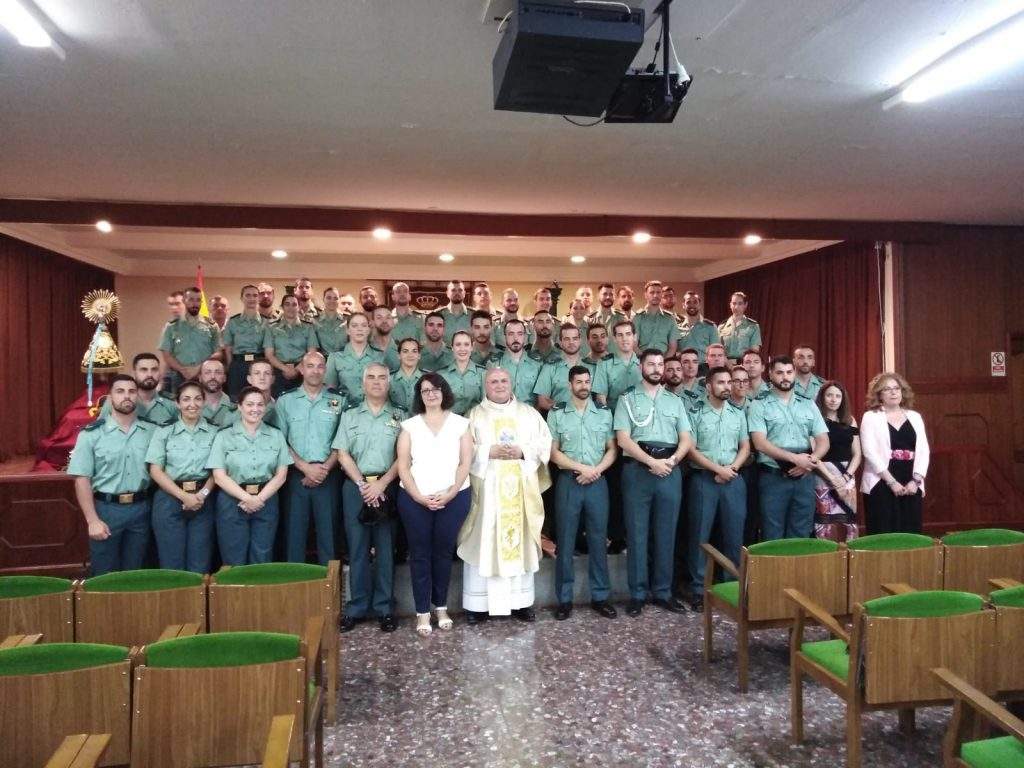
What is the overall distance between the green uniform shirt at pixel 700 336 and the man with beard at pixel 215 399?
445cm

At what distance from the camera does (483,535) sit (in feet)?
13.9

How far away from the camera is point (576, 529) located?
4441 mm

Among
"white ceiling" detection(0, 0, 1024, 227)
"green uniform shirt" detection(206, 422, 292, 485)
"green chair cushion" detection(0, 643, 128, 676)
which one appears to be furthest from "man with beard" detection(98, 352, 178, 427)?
"green chair cushion" detection(0, 643, 128, 676)

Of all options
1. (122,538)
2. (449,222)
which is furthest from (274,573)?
(449,222)

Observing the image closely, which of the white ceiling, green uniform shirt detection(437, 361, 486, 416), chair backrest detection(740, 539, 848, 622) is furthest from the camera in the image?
green uniform shirt detection(437, 361, 486, 416)

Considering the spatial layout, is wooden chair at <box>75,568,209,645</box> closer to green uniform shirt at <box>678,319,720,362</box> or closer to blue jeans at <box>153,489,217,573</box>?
blue jeans at <box>153,489,217,573</box>

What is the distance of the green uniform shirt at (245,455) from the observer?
3971 mm

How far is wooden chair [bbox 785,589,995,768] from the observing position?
233cm

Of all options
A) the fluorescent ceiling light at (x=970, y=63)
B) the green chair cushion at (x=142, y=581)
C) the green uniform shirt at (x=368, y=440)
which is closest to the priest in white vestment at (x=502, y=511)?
the green uniform shirt at (x=368, y=440)

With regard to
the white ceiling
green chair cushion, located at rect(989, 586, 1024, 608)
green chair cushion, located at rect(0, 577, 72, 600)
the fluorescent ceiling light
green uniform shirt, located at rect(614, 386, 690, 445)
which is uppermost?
the white ceiling

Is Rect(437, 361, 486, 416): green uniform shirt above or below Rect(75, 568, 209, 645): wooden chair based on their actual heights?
above

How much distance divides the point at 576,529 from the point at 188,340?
3920 millimetres

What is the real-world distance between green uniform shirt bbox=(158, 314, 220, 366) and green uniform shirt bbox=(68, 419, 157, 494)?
2.27 m

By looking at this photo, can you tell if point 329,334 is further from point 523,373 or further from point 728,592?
point 728,592
